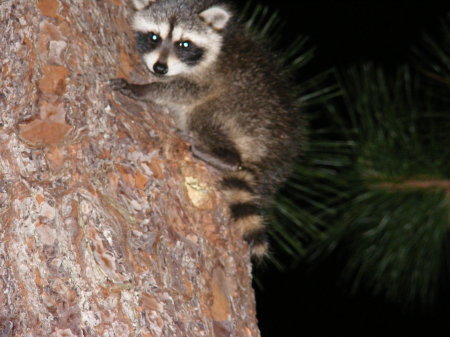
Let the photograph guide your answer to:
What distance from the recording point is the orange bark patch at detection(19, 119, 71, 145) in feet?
6.72

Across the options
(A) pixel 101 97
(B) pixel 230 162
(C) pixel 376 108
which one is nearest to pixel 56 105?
(A) pixel 101 97

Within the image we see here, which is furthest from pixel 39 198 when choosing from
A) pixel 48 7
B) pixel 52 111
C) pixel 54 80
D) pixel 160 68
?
pixel 160 68

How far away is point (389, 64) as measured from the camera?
205 inches

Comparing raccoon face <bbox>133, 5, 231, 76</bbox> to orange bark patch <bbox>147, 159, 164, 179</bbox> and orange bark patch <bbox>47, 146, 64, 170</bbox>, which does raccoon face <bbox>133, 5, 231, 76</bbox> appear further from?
orange bark patch <bbox>47, 146, 64, 170</bbox>

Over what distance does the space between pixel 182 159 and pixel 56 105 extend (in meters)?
0.53

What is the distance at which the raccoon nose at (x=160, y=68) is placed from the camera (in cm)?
275

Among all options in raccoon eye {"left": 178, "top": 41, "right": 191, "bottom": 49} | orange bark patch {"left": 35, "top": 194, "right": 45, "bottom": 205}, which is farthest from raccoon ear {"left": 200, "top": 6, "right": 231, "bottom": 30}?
orange bark patch {"left": 35, "top": 194, "right": 45, "bottom": 205}

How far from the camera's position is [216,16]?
301cm

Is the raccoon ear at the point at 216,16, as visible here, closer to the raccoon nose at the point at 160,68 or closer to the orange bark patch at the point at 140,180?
the raccoon nose at the point at 160,68

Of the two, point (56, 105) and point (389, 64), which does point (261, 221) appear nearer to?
point (56, 105)

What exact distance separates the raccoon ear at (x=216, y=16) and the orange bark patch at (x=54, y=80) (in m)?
1.07

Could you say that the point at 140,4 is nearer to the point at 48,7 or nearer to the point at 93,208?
the point at 48,7

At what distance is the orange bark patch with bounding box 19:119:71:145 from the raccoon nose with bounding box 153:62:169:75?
0.75 meters

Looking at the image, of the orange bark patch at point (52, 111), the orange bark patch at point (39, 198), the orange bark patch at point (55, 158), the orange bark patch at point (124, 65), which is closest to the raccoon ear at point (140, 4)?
the orange bark patch at point (124, 65)
